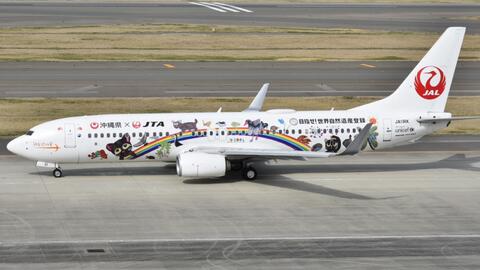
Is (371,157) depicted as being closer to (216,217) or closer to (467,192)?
(467,192)

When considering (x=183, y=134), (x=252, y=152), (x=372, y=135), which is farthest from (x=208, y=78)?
(x=252, y=152)

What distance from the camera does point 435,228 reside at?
40969 mm

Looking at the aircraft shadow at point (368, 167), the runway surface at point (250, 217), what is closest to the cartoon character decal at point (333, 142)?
the runway surface at point (250, 217)

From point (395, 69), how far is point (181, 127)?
4553cm

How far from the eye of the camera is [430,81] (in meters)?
52.2

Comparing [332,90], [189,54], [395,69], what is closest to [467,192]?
[332,90]

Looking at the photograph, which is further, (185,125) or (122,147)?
(185,125)

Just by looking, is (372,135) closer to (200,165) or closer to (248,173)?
(248,173)

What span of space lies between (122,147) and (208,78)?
36.7 metres

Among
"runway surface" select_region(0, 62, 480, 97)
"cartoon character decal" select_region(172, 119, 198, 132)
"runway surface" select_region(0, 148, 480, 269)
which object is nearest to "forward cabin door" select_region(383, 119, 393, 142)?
"runway surface" select_region(0, 148, 480, 269)

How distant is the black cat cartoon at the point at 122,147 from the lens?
49562mm

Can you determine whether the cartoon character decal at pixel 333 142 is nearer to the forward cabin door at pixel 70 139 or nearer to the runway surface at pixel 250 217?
the runway surface at pixel 250 217

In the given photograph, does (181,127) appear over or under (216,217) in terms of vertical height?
over

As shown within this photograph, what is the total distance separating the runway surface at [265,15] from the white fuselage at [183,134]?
7030 cm
